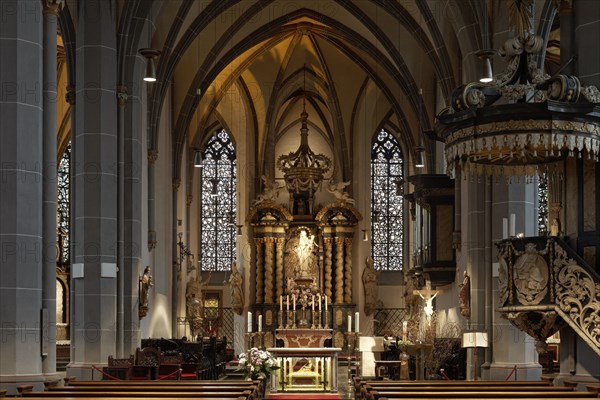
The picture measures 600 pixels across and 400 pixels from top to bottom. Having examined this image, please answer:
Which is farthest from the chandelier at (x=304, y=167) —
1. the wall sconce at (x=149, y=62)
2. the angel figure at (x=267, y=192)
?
the wall sconce at (x=149, y=62)

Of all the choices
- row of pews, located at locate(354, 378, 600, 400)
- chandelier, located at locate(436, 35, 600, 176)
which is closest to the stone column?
row of pews, located at locate(354, 378, 600, 400)

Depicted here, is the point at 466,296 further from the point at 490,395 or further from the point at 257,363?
the point at 490,395

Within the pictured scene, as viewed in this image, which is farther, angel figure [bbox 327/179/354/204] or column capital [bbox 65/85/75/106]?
angel figure [bbox 327/179/354/204]

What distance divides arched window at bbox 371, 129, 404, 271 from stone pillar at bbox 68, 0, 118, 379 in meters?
19.9

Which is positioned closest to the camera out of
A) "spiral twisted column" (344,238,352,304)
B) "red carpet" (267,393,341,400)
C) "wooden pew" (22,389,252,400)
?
"wooden pew" (22,389,252,400)

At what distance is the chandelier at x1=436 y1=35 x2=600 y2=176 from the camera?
12.4 m

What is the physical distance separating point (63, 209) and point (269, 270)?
756 cm

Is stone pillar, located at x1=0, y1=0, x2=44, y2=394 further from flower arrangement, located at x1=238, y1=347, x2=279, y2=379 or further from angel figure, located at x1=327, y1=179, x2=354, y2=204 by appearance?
angel figure, located at x1=327, y1=179, x2=354, y2=204

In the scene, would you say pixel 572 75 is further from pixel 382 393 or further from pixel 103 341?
pixel 103 341

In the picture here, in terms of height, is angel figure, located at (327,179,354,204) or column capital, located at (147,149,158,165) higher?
column capital, located at (147,149,158,165)

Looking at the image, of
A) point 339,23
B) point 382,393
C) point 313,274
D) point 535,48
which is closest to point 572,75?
point 535,48

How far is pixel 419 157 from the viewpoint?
3394 cm

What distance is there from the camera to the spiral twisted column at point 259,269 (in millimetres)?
36447

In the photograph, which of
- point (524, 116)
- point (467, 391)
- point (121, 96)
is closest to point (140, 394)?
point (467, 391)
